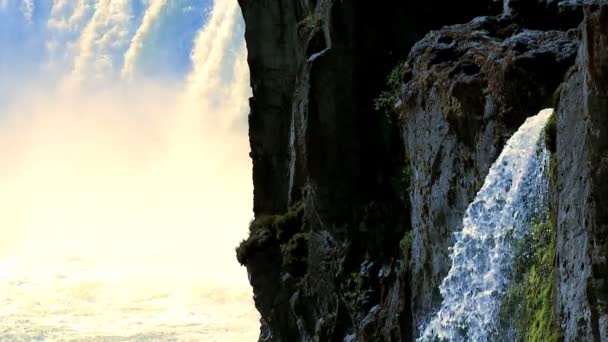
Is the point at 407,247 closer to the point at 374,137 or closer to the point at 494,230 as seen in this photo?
the point at 374,137

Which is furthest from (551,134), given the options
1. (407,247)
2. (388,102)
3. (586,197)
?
(388,102)

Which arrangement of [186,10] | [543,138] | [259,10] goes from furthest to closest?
[186,10] → [259,10] → [543,138]

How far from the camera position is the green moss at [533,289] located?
12.9m

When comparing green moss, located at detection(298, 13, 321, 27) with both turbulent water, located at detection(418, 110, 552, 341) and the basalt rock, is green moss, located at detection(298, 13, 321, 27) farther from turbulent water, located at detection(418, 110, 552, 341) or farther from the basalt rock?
turbulent water, located at detection(418, 110, 552, 341)

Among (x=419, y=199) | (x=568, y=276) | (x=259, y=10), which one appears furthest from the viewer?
(x=259, y=10)

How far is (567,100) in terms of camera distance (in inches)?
472

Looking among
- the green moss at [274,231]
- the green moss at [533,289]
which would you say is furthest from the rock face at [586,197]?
the green moss at [274,231]

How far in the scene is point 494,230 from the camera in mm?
14352

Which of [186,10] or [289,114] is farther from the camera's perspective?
[186,10]

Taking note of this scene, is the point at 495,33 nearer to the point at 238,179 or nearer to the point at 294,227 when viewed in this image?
the point at 294,227

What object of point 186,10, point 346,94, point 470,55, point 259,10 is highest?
point 186,10

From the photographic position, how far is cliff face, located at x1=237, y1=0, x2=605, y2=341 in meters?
15.7

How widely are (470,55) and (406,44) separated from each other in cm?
760

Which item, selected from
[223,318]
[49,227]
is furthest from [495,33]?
[49,227]
